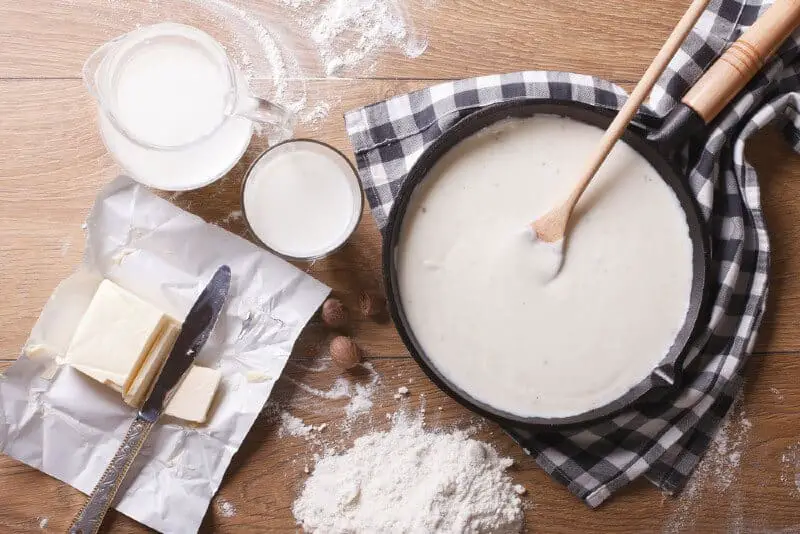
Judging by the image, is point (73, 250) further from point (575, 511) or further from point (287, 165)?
point (575, 511)

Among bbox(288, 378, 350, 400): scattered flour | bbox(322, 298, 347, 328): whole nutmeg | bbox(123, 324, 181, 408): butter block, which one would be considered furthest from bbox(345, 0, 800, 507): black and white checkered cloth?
bbox(123, 324, 181, 408): butter block

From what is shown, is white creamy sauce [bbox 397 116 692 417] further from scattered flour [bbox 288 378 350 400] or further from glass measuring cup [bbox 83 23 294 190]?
glass measuring cup [bbox 83 23 294 190]

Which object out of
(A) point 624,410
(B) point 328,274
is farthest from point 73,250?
(A) point 624,410

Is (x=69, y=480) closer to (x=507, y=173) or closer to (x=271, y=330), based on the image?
(x=271, y=330)

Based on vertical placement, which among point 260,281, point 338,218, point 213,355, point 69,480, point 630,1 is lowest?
point 69,480

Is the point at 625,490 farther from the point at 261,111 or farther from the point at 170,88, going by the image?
the point at 170,88

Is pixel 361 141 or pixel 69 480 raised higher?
pixel 361 141

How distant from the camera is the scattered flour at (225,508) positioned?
112 cm

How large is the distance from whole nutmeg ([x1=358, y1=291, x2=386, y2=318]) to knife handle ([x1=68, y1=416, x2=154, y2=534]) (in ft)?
1.29

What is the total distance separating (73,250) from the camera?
1.13 m

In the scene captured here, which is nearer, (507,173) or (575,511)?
(507,173)

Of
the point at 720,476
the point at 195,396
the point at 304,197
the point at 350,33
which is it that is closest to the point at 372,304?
the point at 304,197

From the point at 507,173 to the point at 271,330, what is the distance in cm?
44

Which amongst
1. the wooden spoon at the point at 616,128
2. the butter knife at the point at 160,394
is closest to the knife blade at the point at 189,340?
the butter knife at the point at 160,394
